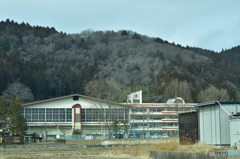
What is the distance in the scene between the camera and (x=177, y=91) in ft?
448

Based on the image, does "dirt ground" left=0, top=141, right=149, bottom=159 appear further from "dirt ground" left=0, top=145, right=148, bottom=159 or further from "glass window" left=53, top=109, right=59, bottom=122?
"glass window" left=53, top=109, right=59, bottom=122

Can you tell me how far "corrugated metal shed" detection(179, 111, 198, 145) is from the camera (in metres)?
33.4

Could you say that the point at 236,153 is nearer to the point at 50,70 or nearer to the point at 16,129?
the point at 16,129

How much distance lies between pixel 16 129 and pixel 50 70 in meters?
85.7

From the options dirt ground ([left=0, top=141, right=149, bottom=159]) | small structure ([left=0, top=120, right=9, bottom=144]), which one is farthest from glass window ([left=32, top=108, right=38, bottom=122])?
dirt ground ([left=0, top=141, right=149, bottom=159])

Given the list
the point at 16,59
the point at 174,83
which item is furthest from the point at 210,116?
the point at 16,59

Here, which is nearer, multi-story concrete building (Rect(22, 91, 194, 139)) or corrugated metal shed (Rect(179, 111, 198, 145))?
corrugated metal shed (Rect(179, 111, 198, 145))

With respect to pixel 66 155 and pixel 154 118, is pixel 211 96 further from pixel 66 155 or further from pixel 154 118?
pixel 66 155

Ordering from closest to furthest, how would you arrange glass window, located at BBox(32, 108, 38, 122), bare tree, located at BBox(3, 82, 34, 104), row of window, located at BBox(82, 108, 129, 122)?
glass window, located at BBox(32, 108, 38, 122)
row of window, located at BBox(82, 108, 129, 122)
bare tree, located at BBox(3, 82, 34, 104)

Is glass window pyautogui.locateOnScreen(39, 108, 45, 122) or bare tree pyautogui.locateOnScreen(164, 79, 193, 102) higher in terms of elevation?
bare tree pyautogui.locateOnScreen(164, 79, 193, 102)

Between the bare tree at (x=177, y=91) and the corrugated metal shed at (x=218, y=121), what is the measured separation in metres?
103

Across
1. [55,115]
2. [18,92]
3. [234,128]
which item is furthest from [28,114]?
[234,128]

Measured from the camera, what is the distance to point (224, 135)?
28.8 meters

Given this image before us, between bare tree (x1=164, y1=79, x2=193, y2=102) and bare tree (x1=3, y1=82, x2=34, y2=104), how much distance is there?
153 feet
